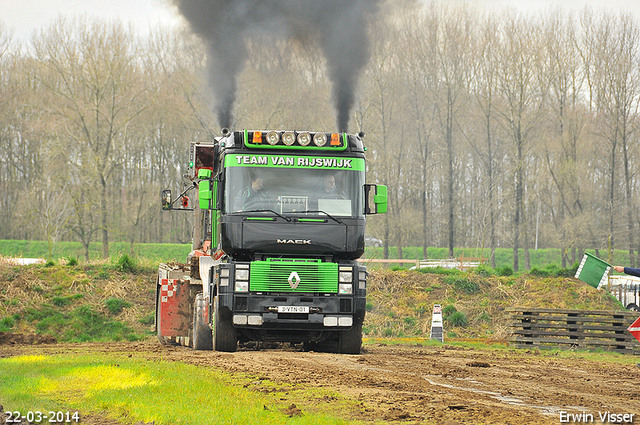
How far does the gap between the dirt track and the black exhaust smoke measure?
26.2 ft

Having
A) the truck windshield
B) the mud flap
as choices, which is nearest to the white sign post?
the mud flap

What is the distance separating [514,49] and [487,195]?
12.0 metres

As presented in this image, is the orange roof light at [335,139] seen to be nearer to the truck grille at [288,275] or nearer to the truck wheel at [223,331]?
the truck grille at [288,275]

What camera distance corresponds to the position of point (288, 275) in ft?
40.9

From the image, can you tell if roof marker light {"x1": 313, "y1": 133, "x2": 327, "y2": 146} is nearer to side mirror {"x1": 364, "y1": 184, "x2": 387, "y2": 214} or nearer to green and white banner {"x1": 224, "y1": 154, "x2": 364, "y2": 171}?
green and white banner {"x1": 224, "y1": 154, "x2": 364, "y2": 171}

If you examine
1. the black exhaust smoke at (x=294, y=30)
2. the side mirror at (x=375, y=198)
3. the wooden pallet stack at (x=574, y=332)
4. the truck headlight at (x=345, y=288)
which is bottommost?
the wooden pallet stack at (x=574, y=332)

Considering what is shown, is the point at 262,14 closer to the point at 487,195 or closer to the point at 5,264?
the point at 5,264

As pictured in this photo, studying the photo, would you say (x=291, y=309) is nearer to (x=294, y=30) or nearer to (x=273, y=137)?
(x=273, y=137)

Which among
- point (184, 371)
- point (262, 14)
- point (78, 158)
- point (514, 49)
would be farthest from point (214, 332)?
point (514, 49)

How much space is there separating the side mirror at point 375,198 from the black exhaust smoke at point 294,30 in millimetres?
5436

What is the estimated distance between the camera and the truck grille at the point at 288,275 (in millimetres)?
12461

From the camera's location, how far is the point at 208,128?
4928 centimetres

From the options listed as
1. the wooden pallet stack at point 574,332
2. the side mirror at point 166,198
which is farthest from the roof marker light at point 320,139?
the wooden pallet stack at point 574,332

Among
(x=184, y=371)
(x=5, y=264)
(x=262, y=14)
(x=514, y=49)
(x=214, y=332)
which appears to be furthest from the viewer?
(x=514, y=49)
